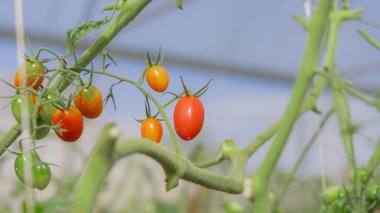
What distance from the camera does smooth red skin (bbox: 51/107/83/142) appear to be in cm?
54

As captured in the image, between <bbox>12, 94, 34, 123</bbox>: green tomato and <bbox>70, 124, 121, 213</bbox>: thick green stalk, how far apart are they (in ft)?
0.80

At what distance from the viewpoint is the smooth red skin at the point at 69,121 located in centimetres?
54

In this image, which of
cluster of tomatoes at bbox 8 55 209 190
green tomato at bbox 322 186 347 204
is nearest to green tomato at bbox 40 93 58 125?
cluster of tomatoes at bbox 8 55 209 190

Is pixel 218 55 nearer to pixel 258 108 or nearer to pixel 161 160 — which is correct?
pixel 258 108

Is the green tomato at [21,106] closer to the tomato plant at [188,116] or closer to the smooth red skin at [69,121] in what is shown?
the smooth red skin at [69,121]

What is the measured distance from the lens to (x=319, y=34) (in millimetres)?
604

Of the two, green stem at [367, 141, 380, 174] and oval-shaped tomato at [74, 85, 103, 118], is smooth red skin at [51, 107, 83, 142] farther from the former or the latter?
Answer: green stem at [367, 141, 380, 174]

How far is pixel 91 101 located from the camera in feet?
1.87

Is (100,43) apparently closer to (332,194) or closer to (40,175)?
(40,175)

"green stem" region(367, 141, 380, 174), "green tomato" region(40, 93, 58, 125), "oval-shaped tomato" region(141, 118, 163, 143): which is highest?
"green tomato" region(40, 93, 58, 125)

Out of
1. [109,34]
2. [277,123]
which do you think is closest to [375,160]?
[277,123]

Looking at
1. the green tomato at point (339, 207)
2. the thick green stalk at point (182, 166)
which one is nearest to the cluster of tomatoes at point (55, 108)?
the thick green stalk at point (182, 166)

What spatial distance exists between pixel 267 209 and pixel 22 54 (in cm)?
28

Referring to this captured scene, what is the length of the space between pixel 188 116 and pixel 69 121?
106mm
